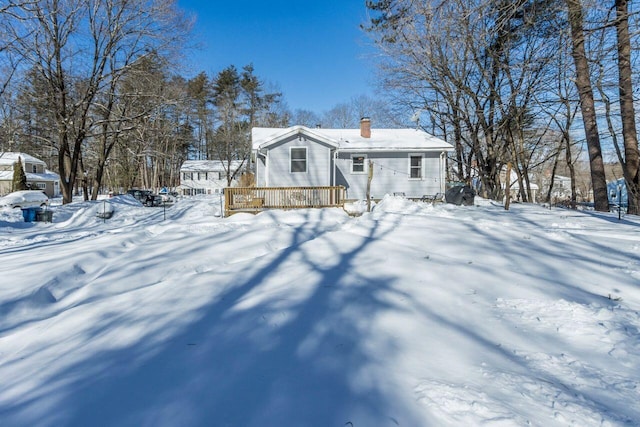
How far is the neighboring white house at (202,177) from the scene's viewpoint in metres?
42.9

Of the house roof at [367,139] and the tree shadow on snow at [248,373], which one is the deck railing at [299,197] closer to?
the house roof at [367,139]

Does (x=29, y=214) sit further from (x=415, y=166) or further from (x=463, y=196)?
(x=463, y=196)

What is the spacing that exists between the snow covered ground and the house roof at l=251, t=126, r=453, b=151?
34.1ft

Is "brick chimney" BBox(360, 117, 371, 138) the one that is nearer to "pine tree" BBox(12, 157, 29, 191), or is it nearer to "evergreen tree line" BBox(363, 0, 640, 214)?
"evergreen tree line" BBox(363, 0, 640, 214)

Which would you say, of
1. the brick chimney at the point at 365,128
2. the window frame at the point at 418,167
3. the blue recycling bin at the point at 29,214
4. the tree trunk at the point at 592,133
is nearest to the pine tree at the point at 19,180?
the blue recycling bin at the point at 29,214

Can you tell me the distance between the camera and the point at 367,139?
17594 millimetres

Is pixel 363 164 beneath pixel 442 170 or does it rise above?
above

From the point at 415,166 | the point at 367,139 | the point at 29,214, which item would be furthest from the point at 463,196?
the point at 29,214

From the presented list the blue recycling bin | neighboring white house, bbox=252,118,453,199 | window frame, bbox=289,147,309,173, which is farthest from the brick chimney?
the blue recycling bin

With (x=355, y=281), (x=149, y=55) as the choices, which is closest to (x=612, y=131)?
(x=355, y=281)

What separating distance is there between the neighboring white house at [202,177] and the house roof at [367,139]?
26284mm

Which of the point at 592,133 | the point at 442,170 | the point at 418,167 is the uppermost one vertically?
the point at 592,133

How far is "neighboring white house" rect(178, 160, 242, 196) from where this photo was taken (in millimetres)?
42906

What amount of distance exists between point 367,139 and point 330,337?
15.9 m
